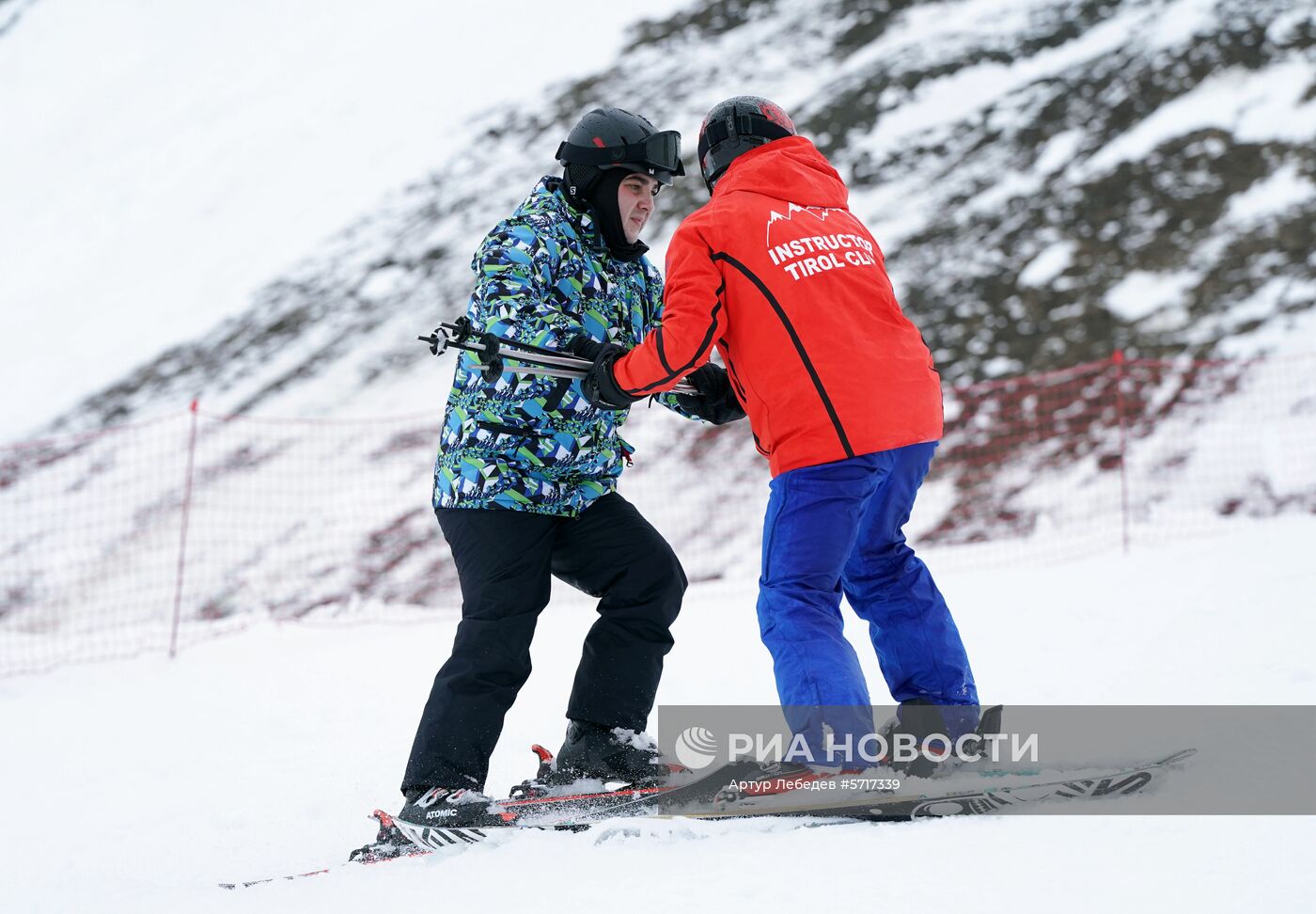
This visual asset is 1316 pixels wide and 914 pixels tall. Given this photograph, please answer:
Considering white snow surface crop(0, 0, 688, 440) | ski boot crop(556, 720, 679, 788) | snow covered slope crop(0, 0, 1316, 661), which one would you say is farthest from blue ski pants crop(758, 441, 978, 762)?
white snow surface crop(0, 0, 688, 440)

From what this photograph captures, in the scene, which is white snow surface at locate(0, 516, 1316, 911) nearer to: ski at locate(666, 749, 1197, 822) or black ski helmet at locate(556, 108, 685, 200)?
ski at locate(666, 749, 1197, 822)

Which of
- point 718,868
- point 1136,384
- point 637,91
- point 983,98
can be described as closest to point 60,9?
point 637,91

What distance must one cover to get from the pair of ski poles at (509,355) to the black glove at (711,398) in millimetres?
537

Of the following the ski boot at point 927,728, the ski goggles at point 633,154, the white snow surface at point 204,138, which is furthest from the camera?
the white snow surface at point 204,138

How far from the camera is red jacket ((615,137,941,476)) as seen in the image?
3.01 metres

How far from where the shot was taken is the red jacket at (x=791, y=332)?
9.88 ft

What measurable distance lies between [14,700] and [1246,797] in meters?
5.89

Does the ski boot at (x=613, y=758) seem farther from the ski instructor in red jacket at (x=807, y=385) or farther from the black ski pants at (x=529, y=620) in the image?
the ski instructor in red jacket at (x=807, y=385)

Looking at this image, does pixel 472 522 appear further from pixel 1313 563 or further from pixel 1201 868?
pixel 1313 563

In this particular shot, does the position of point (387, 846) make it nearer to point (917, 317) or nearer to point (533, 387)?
point (533, 387)

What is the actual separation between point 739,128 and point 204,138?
21.4 meters

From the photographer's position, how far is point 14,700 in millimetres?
6301

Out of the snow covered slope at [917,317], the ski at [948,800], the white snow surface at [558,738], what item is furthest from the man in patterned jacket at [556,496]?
the snow covered slope at [917,317]

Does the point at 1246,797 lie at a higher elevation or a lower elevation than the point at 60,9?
lower
